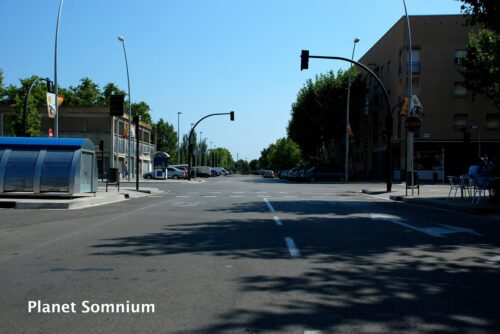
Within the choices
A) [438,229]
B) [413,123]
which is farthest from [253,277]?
[413,123]

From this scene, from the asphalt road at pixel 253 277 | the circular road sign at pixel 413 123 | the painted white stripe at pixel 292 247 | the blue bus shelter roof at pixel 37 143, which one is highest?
the circular road sign at pixel 413 123

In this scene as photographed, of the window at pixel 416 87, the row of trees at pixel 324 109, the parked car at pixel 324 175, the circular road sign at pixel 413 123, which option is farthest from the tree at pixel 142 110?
the circular road sign at pixel 413 123

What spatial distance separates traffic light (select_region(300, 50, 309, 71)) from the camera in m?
25.0

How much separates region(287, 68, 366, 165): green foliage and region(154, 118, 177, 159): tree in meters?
63.6

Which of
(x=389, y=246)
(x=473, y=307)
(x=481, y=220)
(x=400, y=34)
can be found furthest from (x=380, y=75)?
(x=473, y=307)

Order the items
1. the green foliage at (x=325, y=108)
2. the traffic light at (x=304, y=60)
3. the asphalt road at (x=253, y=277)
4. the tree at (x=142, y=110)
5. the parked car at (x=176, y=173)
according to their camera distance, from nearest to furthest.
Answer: the asphalt road at (x=253, y=277) < the traffic light at (x=304, y=60) < the green foliage at (x=325, y=108) < the parked car at (x=176, y=173) < the tree at (x=142, y=110)

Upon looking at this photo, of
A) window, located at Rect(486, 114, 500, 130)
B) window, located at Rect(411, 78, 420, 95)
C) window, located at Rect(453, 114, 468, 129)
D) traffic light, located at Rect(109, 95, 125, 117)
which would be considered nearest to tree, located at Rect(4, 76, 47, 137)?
traffic light, located at Rect(109, 95, 125, 117)

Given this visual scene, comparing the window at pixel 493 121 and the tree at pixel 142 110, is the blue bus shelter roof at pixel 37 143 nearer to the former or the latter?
the window at pixel 493 121

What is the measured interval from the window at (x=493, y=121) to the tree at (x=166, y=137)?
81477 mm

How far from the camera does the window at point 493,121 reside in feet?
155

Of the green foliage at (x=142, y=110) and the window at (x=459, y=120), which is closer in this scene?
the window at (x=459, y=120)

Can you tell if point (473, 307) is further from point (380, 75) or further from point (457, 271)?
point (380, 75)

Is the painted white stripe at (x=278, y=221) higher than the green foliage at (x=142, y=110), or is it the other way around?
the green foliage at (x=142, y=110)

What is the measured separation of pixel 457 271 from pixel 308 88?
177 ft
